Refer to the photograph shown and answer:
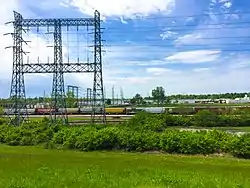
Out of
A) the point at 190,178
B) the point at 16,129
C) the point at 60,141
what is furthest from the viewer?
the point at 16,129

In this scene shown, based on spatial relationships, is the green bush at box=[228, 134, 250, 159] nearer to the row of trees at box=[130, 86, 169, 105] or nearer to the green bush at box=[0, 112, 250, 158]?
the green bush at box=[0, 112, 250, 158]

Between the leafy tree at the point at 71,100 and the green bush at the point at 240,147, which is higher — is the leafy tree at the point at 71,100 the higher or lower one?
the higher one

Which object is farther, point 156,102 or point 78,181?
point 156,102

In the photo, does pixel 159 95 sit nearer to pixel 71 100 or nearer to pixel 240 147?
pixel 71 100

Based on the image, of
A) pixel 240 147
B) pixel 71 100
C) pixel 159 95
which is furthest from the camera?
pixel 159 95

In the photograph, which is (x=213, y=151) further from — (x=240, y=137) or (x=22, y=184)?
(x=22, y=184)

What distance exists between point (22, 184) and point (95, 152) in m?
22.2

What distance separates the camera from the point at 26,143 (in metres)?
44.8

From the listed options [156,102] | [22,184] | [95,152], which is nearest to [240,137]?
[95,152]

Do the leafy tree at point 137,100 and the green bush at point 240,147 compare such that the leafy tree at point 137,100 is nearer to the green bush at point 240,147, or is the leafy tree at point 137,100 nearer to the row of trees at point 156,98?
the row of trees at point 156,98

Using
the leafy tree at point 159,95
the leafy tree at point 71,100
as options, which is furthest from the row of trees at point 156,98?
the leafy tree at point 71,100

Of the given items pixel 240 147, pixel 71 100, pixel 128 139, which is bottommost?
pixel 240 147

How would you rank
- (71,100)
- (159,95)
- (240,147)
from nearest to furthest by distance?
(240,147)
(71,100)
(159,95)

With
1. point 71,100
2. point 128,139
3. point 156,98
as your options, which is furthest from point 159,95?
point 128,139
